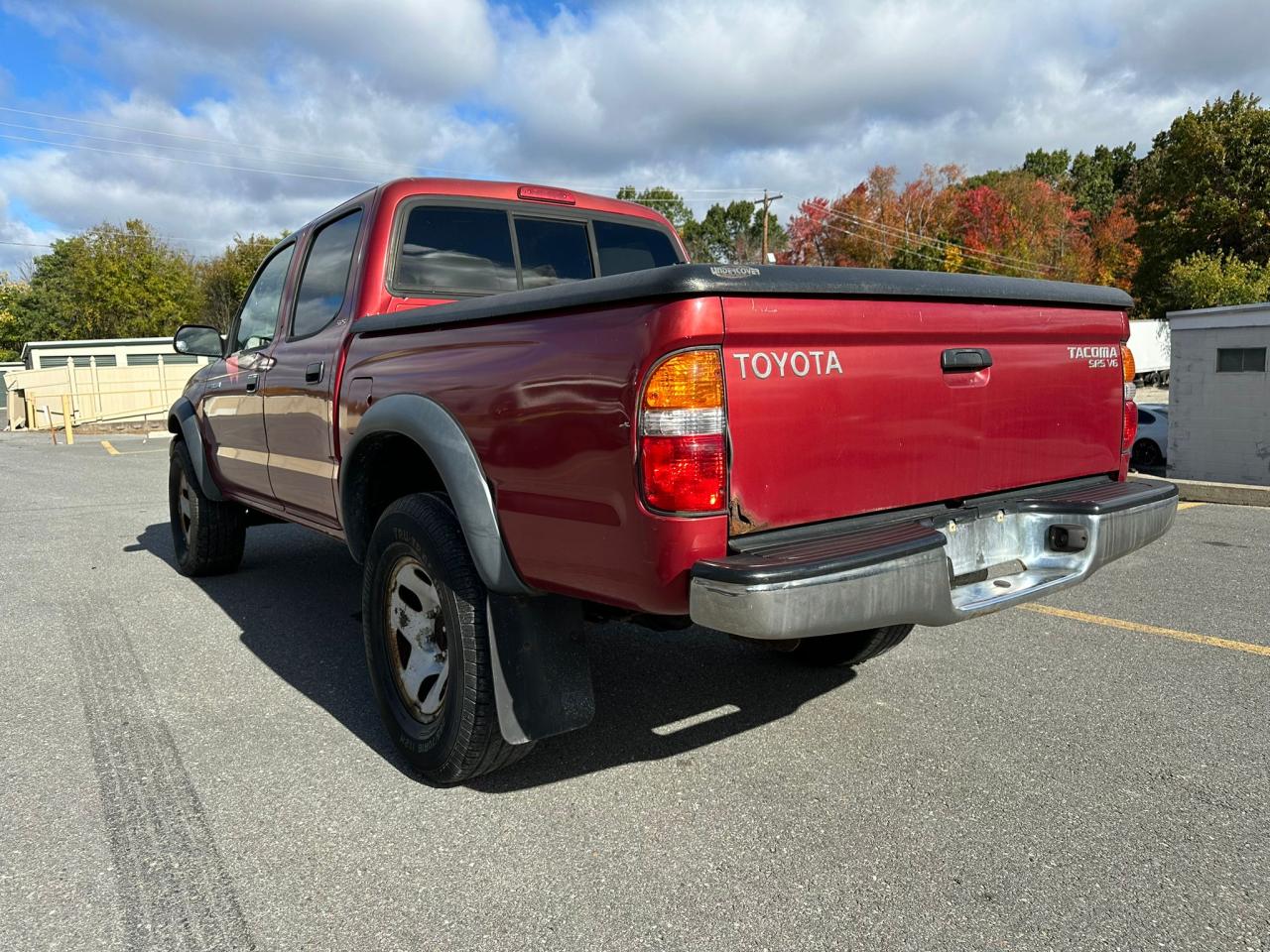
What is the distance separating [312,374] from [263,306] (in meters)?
1.56

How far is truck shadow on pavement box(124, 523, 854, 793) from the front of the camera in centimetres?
339

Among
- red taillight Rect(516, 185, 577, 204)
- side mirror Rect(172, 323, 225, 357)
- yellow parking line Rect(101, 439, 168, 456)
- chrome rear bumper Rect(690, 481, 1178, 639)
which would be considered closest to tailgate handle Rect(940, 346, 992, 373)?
chrome rear bumper Rect(690, 481, 1178, 639)

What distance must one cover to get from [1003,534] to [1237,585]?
3536 mm

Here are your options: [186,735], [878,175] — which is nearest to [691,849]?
[186,735]

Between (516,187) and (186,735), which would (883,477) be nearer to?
(516,187)

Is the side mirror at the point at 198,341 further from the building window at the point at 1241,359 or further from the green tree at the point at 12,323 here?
the green tree at the point at 12,323

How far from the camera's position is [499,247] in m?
4.11

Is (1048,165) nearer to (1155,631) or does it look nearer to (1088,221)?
(1088,221)

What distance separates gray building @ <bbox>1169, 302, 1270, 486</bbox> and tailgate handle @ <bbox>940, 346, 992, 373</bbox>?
9.07 meters

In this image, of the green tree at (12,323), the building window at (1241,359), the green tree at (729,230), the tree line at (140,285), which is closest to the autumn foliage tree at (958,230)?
the green tree at (729,230)

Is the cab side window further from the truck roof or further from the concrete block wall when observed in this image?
the concrete block wall

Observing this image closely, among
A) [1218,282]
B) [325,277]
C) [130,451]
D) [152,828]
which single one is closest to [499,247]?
[325,277]

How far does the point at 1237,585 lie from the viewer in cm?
552

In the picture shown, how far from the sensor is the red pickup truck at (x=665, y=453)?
2.28m
